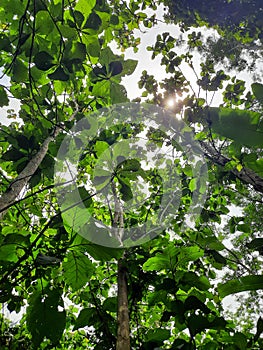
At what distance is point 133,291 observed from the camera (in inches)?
59.6

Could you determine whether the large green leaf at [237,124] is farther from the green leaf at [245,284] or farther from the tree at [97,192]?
the green leaf at [245,284]

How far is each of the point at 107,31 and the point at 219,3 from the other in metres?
5.80

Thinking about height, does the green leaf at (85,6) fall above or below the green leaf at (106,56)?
above

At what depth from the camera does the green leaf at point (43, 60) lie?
3.25ft

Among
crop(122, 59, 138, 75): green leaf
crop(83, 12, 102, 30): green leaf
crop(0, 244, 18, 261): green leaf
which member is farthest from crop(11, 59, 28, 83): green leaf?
crop(0, 244, 18, 261): green leaf

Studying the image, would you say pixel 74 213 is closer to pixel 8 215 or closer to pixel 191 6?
pixel 8 215

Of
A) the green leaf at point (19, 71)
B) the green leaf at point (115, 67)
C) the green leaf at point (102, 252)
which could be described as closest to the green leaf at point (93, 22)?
the green leaf at point (115, 67)

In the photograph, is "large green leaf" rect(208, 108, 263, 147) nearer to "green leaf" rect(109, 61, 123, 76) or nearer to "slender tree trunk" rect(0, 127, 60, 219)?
"green leaf" rect(109, 61, 123, 76)

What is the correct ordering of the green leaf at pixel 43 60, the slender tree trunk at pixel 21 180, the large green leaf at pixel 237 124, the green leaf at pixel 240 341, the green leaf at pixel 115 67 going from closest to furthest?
the large green leaf at pixel 237 124, the green leaf at pixel 240 341, the green leaf at pixel 43 60, the green leaf at pixel 115 67, the slender tree trunk at pixel 21 180

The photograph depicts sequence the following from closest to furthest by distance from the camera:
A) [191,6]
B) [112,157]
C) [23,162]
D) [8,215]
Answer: [23,162], [112,157], [8,215], [191,6]

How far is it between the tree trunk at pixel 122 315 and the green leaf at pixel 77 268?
0.84ft

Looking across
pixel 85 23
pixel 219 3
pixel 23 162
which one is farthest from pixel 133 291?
pixel 219 3

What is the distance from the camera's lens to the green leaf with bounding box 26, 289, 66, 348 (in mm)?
865

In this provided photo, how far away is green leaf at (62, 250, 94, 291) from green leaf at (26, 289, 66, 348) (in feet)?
0.25
